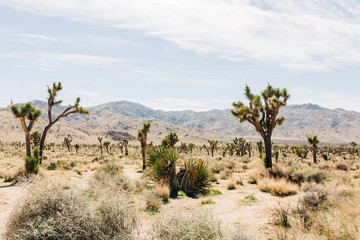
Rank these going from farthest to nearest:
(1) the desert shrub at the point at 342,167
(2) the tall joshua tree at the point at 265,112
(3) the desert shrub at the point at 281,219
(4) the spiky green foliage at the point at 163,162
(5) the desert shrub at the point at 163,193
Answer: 1. (1) the desert shrub at the point at 342,167
2. (2) the tall joshua tree at the point at 265,112
3. (4) the spiky green foliage at the point at 163,162
4. (5) the desert shrub at the point at 163,193
5. (3) the desert shrub at the point at 281,219

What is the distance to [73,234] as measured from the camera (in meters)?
4.60

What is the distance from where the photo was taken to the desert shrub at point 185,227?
14.7 ft

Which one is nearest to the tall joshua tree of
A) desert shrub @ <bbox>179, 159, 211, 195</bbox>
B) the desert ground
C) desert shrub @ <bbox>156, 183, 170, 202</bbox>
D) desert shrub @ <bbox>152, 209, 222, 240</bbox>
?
the desert ground

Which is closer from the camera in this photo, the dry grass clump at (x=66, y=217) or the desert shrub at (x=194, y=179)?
the dry grass clump at (x=66, y=217)

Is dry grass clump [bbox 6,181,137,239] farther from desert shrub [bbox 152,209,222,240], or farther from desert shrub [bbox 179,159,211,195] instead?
desert shrub [bbox 179,159,211,195]

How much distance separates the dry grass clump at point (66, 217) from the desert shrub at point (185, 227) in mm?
679

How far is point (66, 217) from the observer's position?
4801 mm

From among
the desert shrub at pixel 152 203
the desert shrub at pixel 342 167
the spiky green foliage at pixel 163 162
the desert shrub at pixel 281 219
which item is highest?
the spiky green foliage at pixel 163 162

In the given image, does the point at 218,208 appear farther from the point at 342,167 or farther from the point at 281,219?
the point at 342,167

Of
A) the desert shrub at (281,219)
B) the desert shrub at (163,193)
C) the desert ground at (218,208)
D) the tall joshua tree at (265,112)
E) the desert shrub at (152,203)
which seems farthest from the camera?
the tall joshua tree at (265,112)

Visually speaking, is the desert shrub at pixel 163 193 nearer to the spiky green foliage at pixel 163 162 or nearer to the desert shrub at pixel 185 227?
the spiky green foliage at pixel 163 162

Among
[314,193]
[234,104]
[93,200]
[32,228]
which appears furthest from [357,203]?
[234,104]

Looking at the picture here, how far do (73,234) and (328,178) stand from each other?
50.2ft

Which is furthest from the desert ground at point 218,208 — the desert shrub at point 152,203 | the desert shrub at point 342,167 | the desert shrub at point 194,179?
the desert shrub at point 342,167
